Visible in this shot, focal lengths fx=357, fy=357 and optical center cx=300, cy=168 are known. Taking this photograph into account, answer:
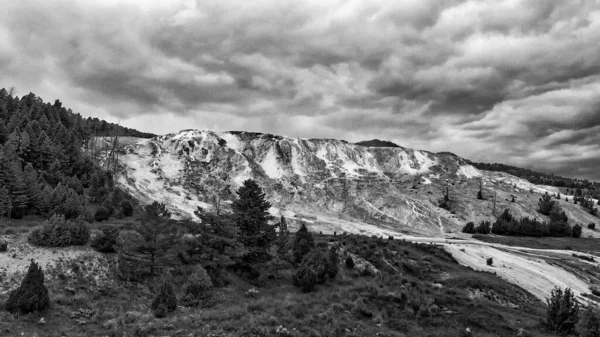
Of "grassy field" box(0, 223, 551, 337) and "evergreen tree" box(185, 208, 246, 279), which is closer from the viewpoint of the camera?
"grassy field" box(0, 223, 551, 337)

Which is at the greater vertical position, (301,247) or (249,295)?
(301,247)

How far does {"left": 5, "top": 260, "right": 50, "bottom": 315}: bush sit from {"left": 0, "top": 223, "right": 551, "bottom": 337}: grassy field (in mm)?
518

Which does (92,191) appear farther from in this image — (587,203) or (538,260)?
(587,203)

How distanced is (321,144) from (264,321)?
421 feet

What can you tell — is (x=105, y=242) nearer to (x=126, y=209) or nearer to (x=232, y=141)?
(x=126, y=209)

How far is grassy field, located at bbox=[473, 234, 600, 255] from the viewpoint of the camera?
76.6m

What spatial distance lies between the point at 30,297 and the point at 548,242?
97.6 metres

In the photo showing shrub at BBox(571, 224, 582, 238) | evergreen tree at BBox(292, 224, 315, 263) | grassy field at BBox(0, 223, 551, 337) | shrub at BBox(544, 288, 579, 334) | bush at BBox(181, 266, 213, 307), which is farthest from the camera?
shrub at BBox(571, 224, 582, 238)

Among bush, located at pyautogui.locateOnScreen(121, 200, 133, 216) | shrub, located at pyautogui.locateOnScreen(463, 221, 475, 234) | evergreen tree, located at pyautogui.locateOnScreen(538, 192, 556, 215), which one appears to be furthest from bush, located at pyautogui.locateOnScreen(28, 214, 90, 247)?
evergreen tree, located at pyautogui.locateOnScreen(538, 192, 556, 215)

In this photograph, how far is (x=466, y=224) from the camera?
92438 mm

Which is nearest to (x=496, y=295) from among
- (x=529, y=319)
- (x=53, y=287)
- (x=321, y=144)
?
(x=529, y=319)

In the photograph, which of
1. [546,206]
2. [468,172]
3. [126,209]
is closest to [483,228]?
[546,206]

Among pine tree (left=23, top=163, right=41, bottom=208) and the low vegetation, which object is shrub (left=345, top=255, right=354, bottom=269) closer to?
the low vegetation

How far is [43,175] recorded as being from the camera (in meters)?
54.4
